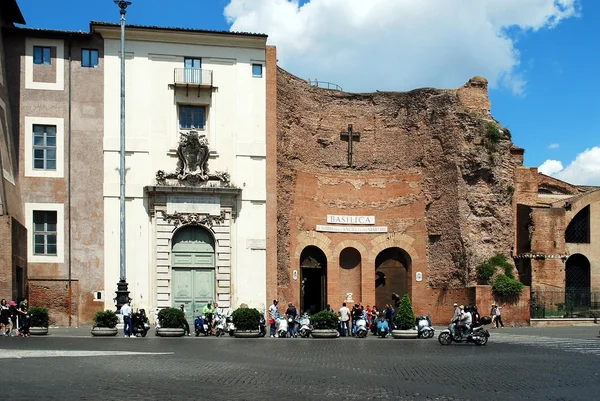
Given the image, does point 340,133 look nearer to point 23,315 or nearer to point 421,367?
point 23,315

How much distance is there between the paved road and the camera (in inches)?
595

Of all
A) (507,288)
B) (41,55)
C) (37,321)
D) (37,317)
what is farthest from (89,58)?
(507,288)

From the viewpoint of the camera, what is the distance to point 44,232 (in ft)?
123

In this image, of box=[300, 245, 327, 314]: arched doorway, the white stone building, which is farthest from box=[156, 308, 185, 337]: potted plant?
box=[300, 245, 327, 314]: arched doorway

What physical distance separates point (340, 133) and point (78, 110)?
14.1m

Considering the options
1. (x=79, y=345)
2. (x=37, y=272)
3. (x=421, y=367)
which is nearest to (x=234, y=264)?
(x=37, y=272)

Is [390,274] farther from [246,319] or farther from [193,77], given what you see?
[246,319]

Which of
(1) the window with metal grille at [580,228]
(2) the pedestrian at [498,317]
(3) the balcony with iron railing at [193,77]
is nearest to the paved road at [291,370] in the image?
(2) the pedestrian at [498,317]

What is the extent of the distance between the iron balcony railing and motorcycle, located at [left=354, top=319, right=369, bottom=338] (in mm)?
13545

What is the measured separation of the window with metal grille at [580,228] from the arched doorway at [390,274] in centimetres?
1014

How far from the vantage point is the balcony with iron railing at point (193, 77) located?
3922cm

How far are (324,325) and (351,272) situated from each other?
41.3ft

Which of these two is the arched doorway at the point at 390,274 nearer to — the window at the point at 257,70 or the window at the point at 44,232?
the window at the point at 257,70

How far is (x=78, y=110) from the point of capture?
38281mm
